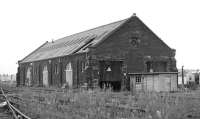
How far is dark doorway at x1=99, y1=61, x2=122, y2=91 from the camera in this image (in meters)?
34.9

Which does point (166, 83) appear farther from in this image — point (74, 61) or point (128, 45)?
point (74, 61)

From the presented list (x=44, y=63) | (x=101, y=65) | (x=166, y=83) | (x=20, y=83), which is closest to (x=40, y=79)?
(x=44, y=63)

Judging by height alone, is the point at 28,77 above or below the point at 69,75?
below

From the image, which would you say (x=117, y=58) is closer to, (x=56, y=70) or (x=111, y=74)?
(x=111, y=74)

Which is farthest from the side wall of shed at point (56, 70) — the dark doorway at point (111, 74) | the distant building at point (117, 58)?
the dark doorway at point (111, 74)

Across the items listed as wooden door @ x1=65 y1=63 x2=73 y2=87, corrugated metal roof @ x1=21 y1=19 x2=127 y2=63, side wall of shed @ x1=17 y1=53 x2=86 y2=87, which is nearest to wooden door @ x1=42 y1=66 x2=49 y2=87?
side wall of shed @ x1=17 y1=53 x2=86 y2=87

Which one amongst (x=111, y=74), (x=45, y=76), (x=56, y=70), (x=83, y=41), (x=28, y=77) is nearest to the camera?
(x=111, y=74)

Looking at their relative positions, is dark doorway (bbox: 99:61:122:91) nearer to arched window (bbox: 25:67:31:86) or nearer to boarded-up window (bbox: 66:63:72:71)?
boarded-up window (bbox: 66:63:72:71)

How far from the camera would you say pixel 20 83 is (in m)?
61.5

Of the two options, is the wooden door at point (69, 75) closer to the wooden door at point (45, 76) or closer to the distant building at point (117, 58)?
the distant building at point (117, 58)

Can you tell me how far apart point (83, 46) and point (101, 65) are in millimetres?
5014

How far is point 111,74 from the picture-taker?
35.4 meters

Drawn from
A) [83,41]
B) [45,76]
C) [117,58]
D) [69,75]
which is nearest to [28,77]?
[45,76]

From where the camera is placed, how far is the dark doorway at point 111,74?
114ft
